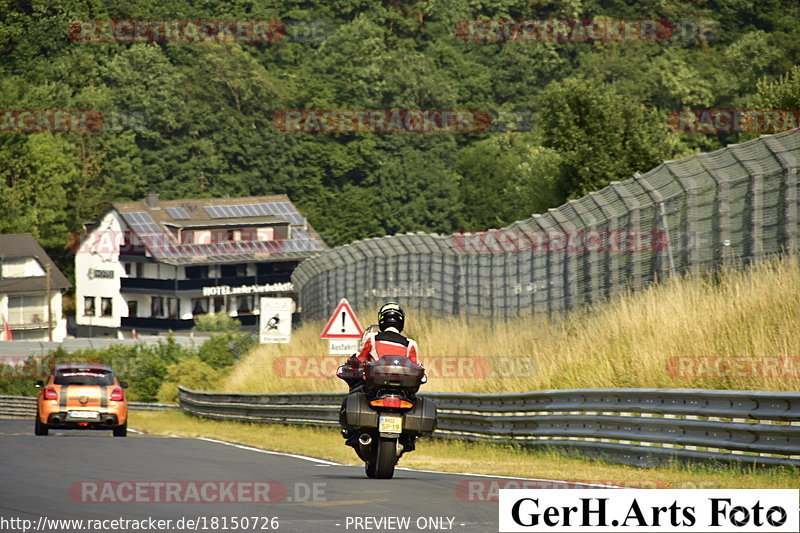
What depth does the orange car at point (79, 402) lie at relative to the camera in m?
26.9

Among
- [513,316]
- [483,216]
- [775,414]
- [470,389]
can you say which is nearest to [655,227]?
[470,389]

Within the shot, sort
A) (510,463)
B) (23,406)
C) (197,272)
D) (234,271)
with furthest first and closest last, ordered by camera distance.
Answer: (234,271)
(197,272)
(23,406)
(510,463)

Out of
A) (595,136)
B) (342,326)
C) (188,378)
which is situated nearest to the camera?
(342,326)

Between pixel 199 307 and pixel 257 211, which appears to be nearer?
pixel 199 307

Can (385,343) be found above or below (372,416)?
above

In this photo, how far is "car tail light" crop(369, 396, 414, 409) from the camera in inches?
551

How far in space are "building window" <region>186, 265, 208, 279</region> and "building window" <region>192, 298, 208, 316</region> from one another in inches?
70.9

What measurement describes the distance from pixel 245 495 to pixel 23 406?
45.6 m

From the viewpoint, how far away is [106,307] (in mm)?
121438

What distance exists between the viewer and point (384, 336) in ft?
47.5

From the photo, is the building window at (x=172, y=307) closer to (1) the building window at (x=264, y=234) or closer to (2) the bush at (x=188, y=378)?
(1) the building window at (x=264, y=234)
